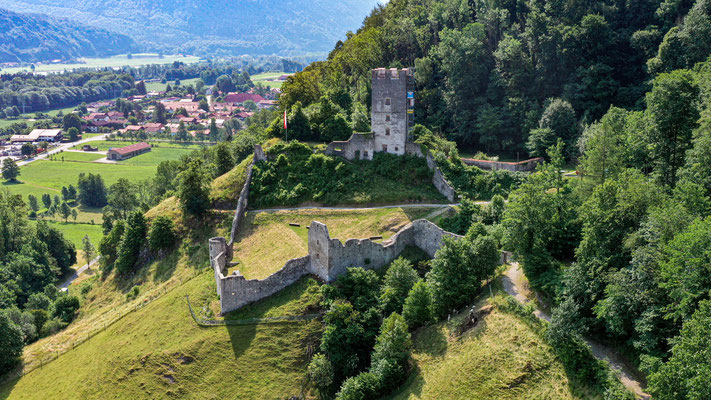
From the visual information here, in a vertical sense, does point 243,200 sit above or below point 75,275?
above

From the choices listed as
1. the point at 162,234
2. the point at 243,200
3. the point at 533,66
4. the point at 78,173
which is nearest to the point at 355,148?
the point at 243,200

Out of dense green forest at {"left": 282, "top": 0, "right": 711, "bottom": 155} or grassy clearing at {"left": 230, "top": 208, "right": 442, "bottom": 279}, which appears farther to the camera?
dense green forest at {"left": 282, "top": 0, "right": 711, "bottom": 155}

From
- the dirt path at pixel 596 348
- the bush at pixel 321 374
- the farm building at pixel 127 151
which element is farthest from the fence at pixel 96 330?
the farm building at pixel 127 151

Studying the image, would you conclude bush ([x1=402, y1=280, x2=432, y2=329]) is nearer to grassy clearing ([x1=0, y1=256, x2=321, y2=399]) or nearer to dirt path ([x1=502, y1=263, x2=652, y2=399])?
dirt path ([x1=502, y1=263, x2=652, y2=399])

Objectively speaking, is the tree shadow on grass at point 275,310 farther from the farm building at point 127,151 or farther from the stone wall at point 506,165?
the farm building at point 127,151

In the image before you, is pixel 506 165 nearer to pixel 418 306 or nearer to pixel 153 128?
pixel 418 306

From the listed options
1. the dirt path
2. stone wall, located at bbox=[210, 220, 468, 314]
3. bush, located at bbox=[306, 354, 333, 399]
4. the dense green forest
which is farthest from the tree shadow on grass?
the dense green forest

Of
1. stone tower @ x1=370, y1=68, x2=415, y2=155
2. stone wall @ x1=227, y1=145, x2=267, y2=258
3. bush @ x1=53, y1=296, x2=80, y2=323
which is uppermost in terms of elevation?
stone tower @ x1=370, y1=68, x2=415, y2=155

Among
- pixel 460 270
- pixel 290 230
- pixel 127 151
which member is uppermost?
pixel 290 230
